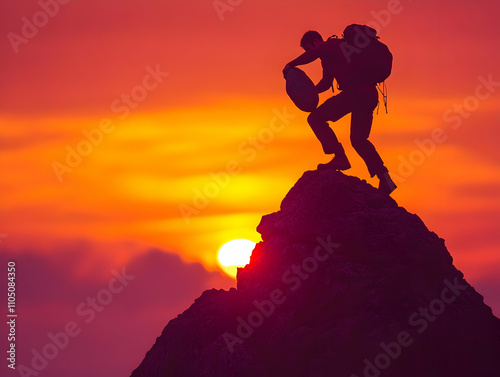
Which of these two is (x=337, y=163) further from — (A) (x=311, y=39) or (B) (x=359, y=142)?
(A) (x=311, y=39)

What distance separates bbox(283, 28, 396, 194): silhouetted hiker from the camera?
22656 mm

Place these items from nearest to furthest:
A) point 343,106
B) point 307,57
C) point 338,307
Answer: point 338,307 < point 307,57 < point 343,106

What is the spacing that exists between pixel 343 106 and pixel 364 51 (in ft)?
4.43

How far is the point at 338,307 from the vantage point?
20297 millimetres

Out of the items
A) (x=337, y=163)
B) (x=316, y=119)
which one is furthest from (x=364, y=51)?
(x=337, y=163)

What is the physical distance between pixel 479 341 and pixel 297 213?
Result: 4862mm

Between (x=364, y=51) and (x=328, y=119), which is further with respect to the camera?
(x=328, y=119)

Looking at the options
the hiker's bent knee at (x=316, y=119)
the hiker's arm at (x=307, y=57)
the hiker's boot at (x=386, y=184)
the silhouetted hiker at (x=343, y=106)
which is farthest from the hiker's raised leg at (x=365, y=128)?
the hiker's arm at (x=307, y=57)

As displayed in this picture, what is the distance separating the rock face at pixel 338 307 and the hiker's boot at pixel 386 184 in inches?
25.9

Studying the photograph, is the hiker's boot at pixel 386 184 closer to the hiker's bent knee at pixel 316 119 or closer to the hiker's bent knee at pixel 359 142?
the hiker's bent knee at pixel 359 142

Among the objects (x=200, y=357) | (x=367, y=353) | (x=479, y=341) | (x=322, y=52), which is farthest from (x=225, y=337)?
(x=322, y=52)

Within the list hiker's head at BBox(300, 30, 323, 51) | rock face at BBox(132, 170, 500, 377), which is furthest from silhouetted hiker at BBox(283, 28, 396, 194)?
rock face at BBox(132, 170, 500, 377)

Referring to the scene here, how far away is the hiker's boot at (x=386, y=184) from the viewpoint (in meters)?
23.0

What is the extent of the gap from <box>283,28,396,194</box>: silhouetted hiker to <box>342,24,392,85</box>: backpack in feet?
0.24
